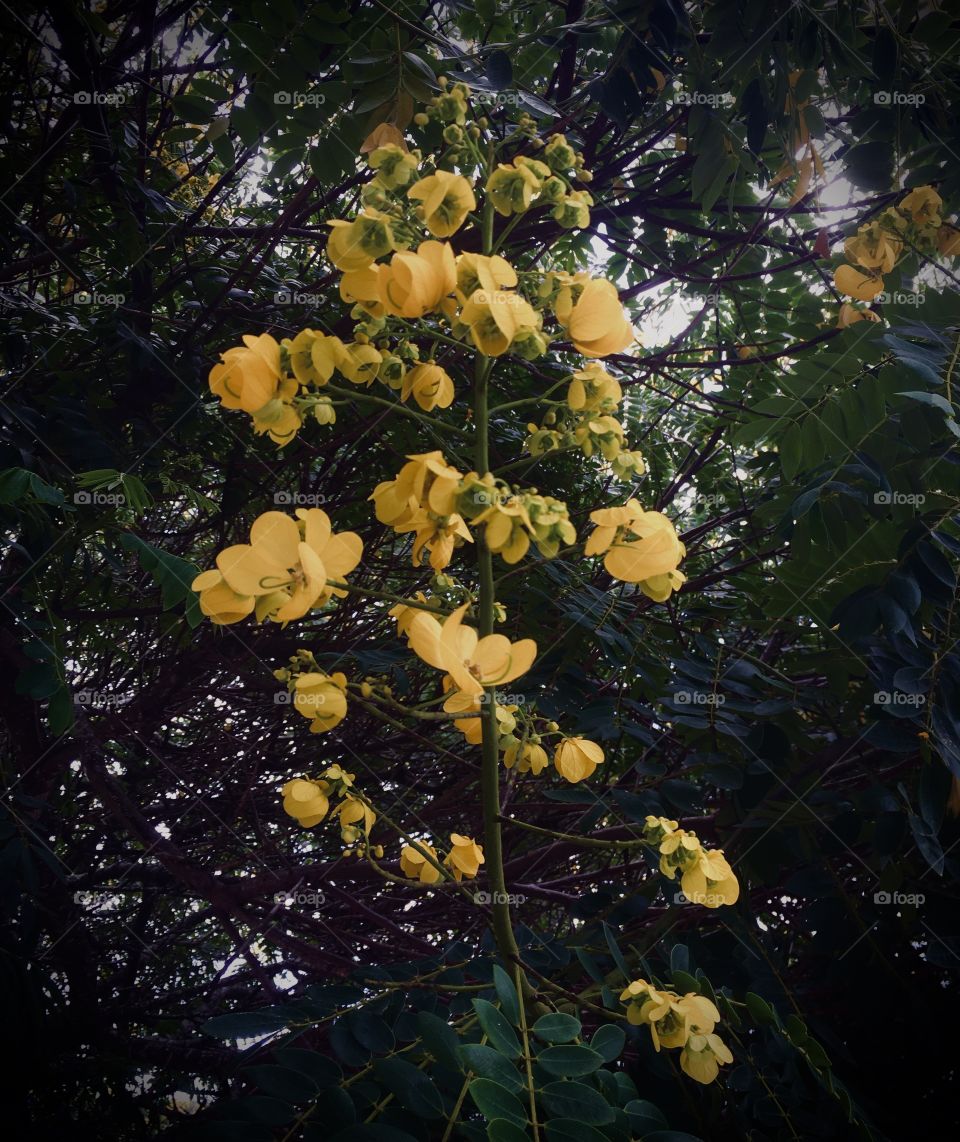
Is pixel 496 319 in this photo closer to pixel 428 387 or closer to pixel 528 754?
pixel 428 387

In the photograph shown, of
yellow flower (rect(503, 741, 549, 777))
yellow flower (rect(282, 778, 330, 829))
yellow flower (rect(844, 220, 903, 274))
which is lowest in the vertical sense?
yellow flower (rect(503, 741, 549, 777))

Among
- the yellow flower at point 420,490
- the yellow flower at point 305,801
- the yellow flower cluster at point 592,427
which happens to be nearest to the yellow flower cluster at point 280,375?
the yellow flower at point 420,490

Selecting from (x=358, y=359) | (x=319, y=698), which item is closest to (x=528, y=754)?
(x=319, y=698)

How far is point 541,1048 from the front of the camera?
0.85m

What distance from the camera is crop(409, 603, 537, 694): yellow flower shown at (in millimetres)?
746

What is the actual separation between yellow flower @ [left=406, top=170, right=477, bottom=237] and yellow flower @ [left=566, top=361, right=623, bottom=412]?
0.21 meters

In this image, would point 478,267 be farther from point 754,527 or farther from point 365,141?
point 754,527

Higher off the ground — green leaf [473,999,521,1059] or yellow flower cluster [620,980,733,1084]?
green leaf [473,999,521,1059]

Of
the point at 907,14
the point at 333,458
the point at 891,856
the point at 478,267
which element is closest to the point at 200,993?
the point at 333,458

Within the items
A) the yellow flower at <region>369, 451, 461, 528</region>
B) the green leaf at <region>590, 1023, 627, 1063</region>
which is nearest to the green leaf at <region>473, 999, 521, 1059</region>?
the green leaf at <region>590, 1023, 627, 1063</region>

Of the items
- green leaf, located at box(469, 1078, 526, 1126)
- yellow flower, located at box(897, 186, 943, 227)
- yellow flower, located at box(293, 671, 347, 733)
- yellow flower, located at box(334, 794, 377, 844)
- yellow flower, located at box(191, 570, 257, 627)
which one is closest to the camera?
green leaf, located at box(469, 1078, 526, 1126)

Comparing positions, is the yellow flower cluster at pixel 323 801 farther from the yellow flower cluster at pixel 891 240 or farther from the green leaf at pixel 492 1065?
the yellow flower cluster at pixel 891 240

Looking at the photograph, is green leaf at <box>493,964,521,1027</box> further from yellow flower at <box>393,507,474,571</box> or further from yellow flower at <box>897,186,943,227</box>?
yellow flower at <box>897,186,943,227</box>

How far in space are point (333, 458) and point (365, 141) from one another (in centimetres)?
82
